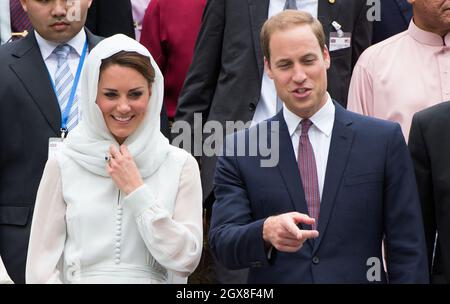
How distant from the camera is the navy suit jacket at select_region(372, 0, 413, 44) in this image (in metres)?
8.49

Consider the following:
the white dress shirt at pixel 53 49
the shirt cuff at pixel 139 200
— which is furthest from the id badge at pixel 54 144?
the shirt cuff at pixel 139 200

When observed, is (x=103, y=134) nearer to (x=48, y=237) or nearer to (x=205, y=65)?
(x=48, y=237)

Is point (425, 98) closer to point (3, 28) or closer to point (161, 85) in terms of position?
point (161, 85)

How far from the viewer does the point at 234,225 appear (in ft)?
20.1

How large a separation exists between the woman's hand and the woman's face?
6.1 inches

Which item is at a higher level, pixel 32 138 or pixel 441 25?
pixel 441 25

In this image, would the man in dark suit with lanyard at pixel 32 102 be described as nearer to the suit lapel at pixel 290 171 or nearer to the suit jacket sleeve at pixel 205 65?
the suit jacket sleeve at pixel 205 65

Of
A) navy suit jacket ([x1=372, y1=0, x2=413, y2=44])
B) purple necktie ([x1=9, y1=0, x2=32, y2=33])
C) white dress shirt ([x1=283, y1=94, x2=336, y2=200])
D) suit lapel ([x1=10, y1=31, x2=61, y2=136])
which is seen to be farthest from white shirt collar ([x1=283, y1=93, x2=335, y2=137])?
purple necktie ([x1=9, y1=0, x2=32, y2=33])

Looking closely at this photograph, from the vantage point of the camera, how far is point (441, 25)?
25.3 ft

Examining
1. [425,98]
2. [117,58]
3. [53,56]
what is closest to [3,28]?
[53,56]

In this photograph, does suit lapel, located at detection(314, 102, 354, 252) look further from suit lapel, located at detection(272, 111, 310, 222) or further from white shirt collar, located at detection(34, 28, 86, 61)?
white shirt collar, located at detection(34, 28, 86, 61)

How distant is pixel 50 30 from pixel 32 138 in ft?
2.21

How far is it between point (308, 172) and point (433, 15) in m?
1.87
